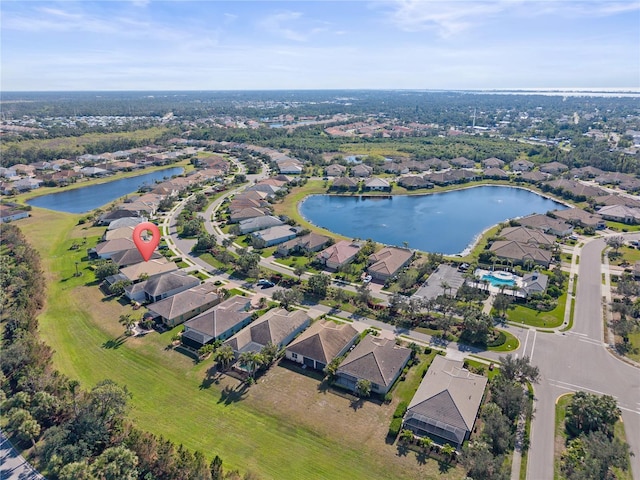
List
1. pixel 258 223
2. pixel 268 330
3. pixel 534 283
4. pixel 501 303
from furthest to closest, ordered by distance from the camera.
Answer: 1. pixel 258 223
2. pixel 534 283
3. pixel 501 303
4. pixel 268 330

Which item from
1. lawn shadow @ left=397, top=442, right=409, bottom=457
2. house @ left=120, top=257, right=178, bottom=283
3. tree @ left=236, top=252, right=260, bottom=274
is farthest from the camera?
tree @ left=236, top=252, right=260, bottom=274

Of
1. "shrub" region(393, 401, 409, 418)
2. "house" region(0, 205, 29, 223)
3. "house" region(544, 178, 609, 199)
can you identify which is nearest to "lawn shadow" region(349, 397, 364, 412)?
"shrub" region(393, 401, 409, 418)

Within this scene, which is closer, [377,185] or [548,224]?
[548,224]

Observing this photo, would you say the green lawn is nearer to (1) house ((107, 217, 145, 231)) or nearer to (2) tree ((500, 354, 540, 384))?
(2) tree ((500, 354, 540, 384))

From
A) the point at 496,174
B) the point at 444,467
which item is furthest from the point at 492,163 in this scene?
the point at 444,467

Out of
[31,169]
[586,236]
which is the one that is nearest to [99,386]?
[586,236]

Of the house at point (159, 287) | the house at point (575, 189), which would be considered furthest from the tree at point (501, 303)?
the house at point (575, 189)

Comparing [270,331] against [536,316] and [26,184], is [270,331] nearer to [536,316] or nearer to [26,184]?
[536,316]
